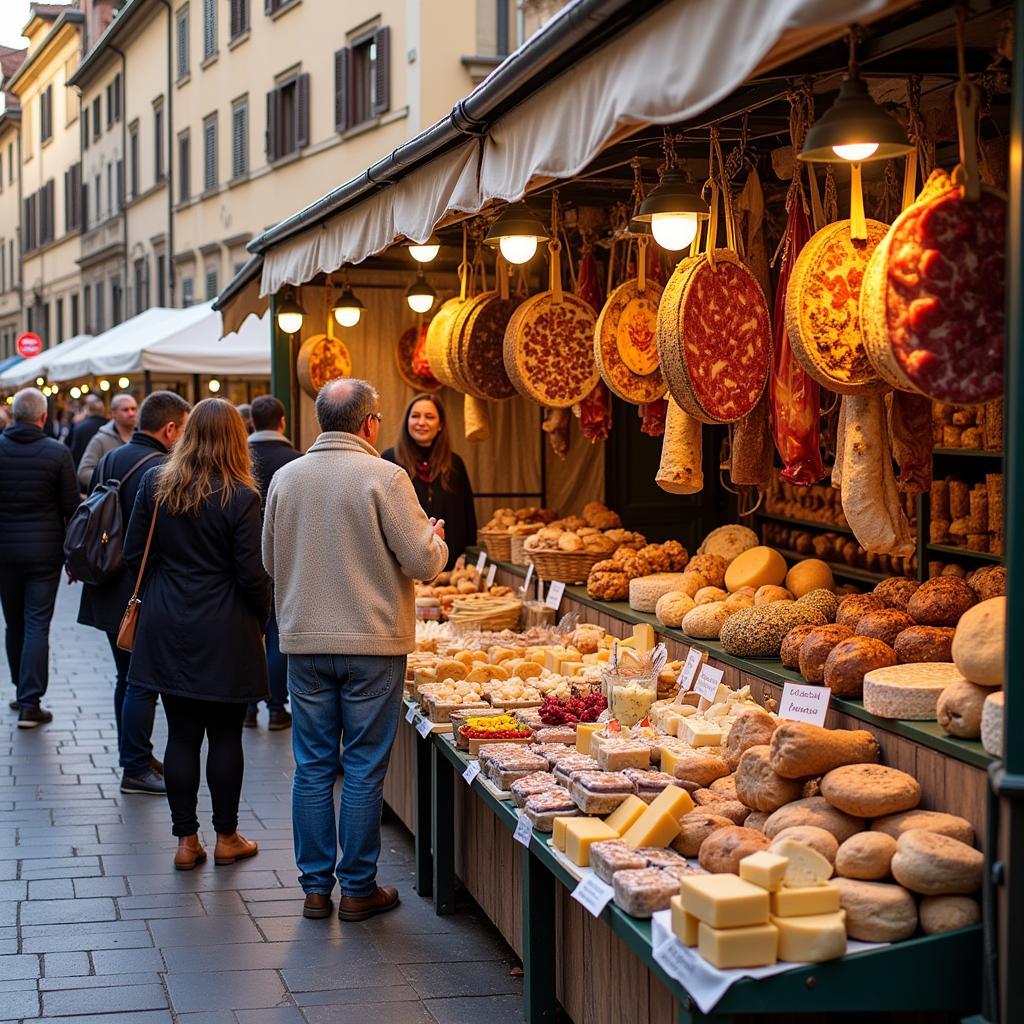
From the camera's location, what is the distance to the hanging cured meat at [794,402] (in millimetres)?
4777

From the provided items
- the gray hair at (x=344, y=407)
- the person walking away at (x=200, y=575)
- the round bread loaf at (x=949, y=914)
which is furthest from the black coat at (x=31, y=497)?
the round bread loaf at (x=949, y=914)

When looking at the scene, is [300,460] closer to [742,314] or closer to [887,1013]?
[742,314]

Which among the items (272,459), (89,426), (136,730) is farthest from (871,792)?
(89,426)

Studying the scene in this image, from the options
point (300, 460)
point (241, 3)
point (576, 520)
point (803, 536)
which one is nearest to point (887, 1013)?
point (300, 460)

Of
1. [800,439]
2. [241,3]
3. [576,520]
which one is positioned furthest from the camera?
[241,3]

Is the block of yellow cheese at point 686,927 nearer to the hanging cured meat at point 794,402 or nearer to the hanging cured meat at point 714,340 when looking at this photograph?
the hanging cured meat at point 794,402

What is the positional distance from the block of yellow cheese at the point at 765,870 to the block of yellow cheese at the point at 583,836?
0.68m

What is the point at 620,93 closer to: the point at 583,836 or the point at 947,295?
the point at 947,295

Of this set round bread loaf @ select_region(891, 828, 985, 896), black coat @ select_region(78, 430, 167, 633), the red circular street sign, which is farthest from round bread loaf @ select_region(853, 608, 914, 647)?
the red circular street sign

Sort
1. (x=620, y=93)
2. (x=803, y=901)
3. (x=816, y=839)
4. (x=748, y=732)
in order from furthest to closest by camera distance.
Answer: (x=748, y=732)
(x=620, y=93)
(x=816, y=839)
(x=803, y=901)

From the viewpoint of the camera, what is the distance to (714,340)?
4895 mm

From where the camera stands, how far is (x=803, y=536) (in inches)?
376

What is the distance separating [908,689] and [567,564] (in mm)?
3460

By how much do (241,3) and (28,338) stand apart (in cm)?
1010
